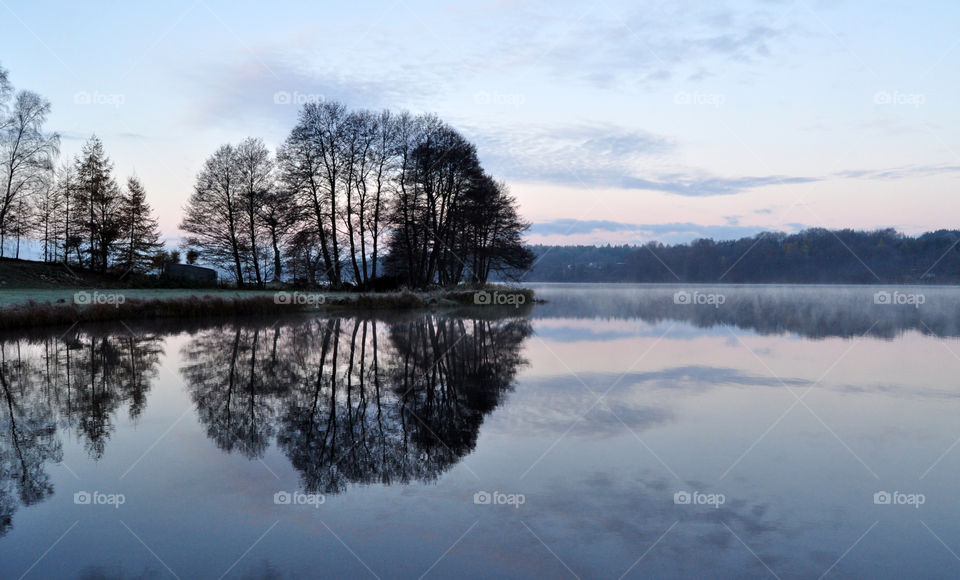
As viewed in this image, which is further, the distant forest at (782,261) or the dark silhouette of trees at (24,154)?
the distant forest at (782,261)

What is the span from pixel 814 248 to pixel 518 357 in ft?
431

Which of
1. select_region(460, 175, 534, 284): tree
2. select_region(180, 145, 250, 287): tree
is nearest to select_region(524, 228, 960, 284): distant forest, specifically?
select_region(460, 175, 534, 284): tree

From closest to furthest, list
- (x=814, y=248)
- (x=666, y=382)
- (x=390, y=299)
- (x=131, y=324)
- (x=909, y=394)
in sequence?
(x=909, y=394) < (x=666, y=382) < (x=131, y=324) < (x=390, y=299) < (x=814, y=248)

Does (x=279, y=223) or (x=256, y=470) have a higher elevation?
(x=279, y=223)

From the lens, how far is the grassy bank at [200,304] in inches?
805

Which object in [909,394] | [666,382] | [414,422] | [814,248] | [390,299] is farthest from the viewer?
[814,248]

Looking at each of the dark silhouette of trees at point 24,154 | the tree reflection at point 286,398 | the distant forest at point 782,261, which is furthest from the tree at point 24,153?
the distant forest at point 782,261

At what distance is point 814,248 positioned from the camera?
4956 inches

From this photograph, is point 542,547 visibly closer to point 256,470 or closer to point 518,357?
point 256,470

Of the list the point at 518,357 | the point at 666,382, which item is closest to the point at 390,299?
the point at 518,357

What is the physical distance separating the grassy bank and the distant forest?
74.6 m

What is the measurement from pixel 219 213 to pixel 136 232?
700 cm

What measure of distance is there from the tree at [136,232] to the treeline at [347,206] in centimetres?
414

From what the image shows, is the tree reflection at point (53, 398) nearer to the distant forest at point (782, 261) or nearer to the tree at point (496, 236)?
the tree at point (496, 236)
